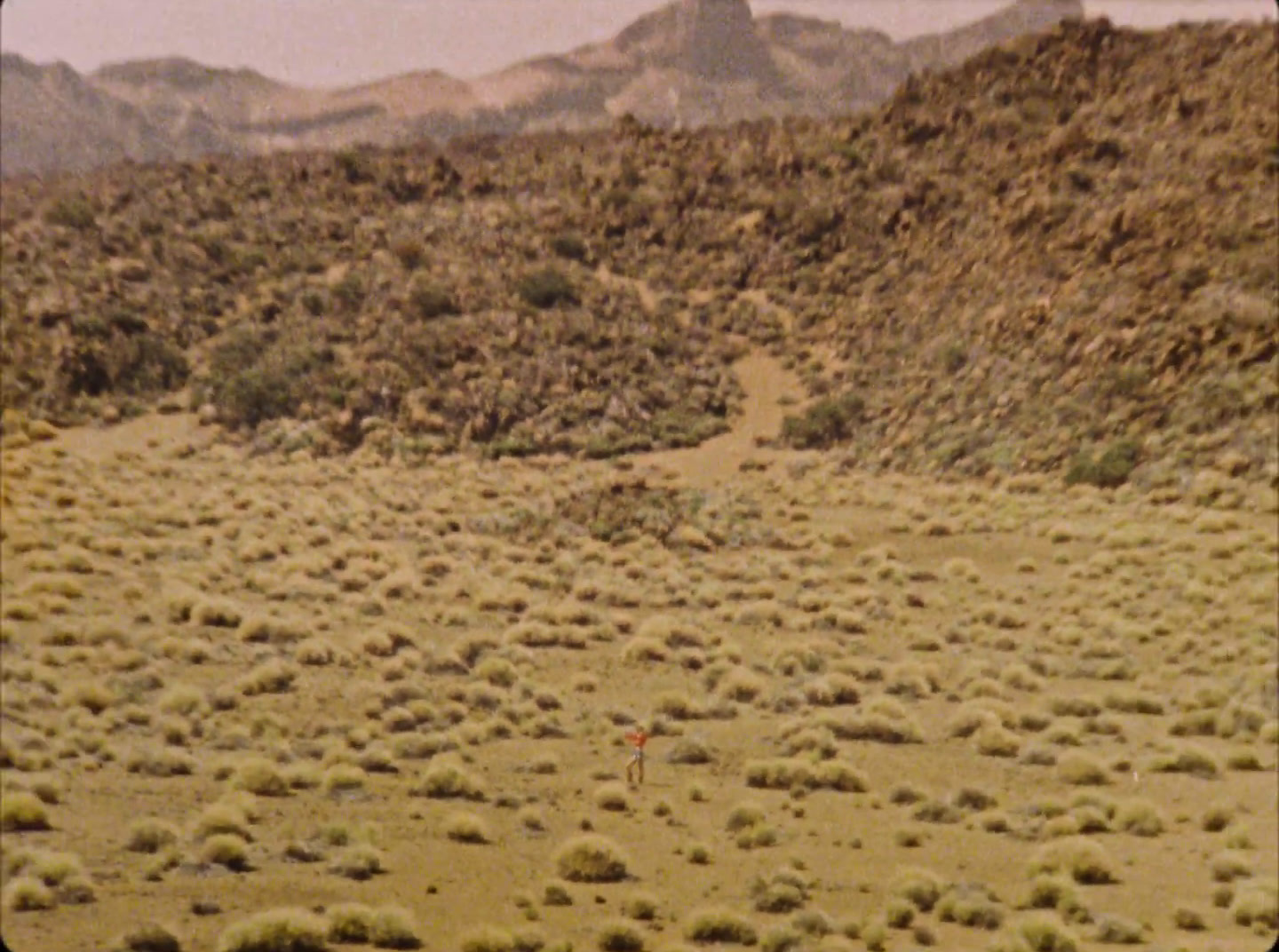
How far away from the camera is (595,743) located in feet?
41.4

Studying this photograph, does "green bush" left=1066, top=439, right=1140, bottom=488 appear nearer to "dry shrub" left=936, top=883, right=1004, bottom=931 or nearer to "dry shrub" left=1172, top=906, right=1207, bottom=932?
"dry shrub" left=1172, top=906, right=1207, bottom=932

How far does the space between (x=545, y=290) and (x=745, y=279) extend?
6.23 m

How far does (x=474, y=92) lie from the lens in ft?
46.8

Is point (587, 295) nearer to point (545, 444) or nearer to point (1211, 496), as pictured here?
point (545, 444)

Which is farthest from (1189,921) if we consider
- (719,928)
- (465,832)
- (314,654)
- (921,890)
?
(314,654)

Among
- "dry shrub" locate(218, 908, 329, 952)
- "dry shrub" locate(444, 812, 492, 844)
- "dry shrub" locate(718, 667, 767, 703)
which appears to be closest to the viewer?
"dry shrub" locate(218, 908, 329, 952)

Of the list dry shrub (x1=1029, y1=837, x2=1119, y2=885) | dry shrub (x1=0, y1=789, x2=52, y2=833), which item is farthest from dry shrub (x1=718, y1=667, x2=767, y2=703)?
dry shrub (x1=0, y1=789, x2=52, y2=833)

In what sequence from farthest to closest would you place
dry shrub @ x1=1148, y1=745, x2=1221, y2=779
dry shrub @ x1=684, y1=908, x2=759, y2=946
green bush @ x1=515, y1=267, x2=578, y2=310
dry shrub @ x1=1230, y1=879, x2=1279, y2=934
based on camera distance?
green bush @ x1=515, y1=267, x2=578, y2=310, dry shrub @ x1=1148, y1=745, x2=1221, y2=779, dry shrub @ x1=1230, y1=879, x2=1279, y2=934, dry shrub @ x1=684, y1=908, x2=759, y2=946

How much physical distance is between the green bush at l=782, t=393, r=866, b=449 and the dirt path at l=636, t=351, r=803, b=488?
0.27 m

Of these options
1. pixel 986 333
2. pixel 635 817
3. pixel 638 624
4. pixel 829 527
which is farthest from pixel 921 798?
pixel 986 333

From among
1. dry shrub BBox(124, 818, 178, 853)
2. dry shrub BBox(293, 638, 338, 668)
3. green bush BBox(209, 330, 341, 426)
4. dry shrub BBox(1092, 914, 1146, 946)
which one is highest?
green bush BBox(209, 330, 341, 426)

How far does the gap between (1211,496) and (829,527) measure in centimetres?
730

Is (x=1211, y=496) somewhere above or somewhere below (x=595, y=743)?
above

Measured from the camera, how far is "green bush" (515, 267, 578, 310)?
26.6 m
